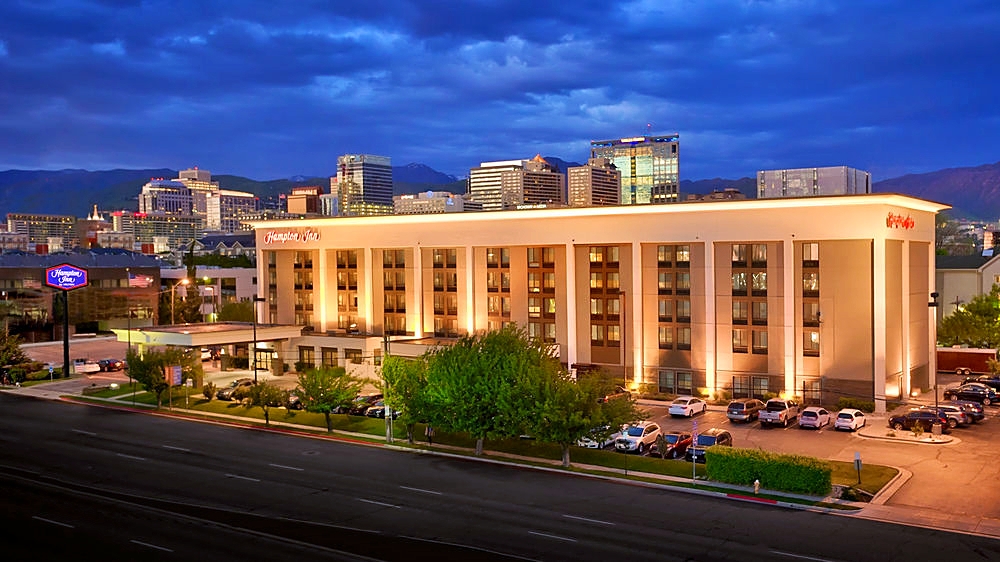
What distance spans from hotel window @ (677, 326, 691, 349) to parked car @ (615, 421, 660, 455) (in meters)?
19.5

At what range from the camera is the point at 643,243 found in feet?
238

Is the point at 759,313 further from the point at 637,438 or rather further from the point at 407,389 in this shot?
the point at 407,389

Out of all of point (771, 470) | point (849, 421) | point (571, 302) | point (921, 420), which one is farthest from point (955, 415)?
point (571, 302)

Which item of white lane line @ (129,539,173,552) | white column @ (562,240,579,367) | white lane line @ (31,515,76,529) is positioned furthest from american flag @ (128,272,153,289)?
white lane line @ (129,539,173,552)

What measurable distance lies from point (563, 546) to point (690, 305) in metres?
42.1

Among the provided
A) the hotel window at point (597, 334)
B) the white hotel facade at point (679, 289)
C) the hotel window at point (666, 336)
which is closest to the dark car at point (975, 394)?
the white hotel facade at point (679, 289)

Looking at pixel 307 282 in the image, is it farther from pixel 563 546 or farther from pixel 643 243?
pixel 563 546

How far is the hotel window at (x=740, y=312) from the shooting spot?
226 ft

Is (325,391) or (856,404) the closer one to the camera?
(325,391)

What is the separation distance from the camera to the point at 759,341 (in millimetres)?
68125

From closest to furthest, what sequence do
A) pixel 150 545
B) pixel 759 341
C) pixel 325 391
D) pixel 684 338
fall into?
pixel 150 545, pixel 325 391, pixel 759 341, pixel 684 338

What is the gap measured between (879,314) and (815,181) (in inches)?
2898

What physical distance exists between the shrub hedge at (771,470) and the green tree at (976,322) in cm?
5008

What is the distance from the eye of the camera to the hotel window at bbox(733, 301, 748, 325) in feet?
226
